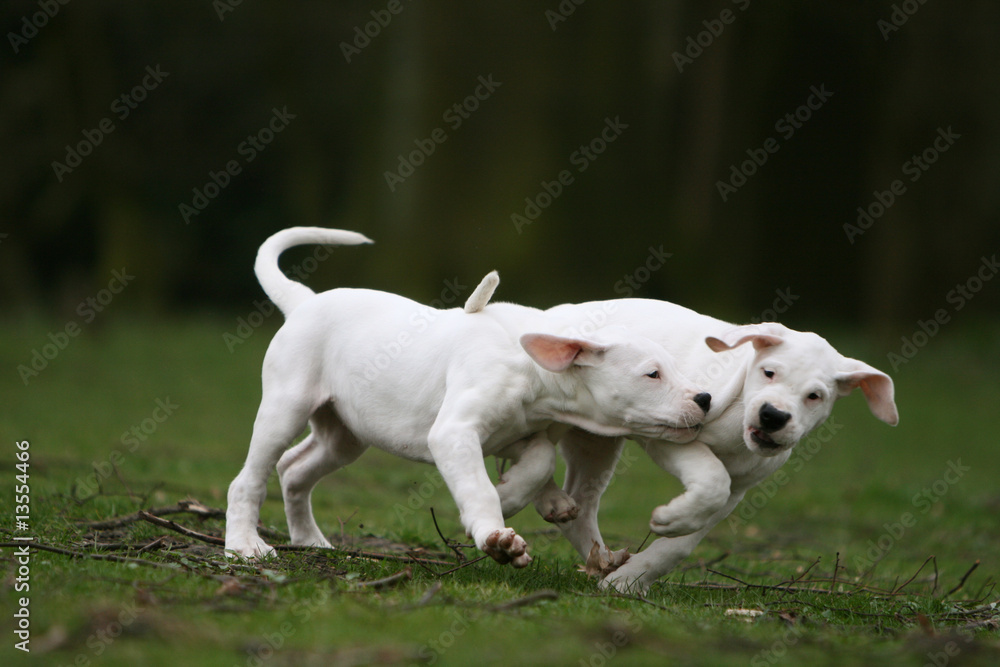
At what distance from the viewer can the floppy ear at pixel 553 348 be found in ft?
19.1

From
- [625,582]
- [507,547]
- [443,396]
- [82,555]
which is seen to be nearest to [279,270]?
[443,396]

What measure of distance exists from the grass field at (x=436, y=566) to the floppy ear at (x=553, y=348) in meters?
1.19

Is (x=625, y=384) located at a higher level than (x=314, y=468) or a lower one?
higher

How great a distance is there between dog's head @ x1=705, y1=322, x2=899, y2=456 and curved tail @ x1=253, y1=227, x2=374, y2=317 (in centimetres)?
271

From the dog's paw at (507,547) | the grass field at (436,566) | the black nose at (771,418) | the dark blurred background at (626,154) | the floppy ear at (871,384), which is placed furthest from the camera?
the dark blurred background at (626,154)

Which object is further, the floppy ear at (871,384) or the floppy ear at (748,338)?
the floppy ear at (871,384)

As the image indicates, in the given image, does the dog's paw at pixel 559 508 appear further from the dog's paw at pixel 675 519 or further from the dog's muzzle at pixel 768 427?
the dog's muzzle at pixel 768 427

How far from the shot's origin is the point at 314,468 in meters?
6.96

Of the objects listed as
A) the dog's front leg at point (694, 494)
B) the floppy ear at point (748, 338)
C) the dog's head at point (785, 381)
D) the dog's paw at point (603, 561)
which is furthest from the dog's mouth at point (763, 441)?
the dog's paw at point (603, 561)

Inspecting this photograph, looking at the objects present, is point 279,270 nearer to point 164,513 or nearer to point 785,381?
point 164,513

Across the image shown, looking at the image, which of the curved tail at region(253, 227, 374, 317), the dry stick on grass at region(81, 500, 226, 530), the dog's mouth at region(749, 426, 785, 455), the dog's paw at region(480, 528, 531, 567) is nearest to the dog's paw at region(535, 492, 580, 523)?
the dog's paw at region(480, 528, 531, 567)

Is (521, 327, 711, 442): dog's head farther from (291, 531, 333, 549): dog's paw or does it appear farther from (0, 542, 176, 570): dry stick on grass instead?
(0, 542, 176, 570): dry stick on grass

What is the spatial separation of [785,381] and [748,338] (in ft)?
1.02

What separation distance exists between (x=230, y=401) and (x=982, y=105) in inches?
637
